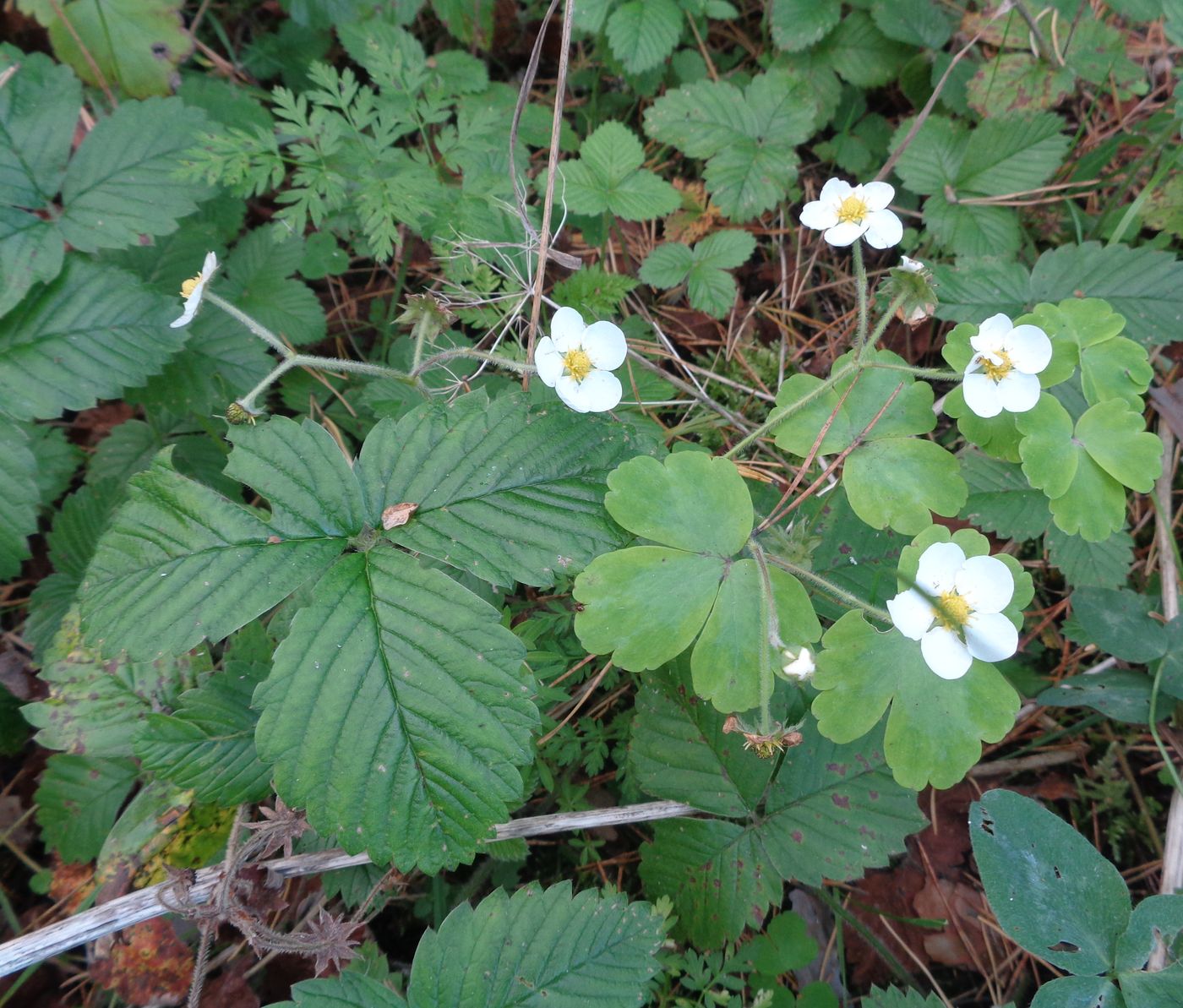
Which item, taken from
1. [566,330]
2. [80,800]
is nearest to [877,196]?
[566,330]

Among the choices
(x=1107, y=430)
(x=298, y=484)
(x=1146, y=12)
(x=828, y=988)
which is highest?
(x=298, y=484)

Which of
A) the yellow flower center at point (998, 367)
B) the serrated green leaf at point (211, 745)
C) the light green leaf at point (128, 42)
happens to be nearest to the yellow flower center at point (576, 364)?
the yellow flower center at point (998, 367)

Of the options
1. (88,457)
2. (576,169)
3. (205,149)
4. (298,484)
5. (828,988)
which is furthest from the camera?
(88,457)

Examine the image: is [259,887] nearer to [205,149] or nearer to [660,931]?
[660,931]

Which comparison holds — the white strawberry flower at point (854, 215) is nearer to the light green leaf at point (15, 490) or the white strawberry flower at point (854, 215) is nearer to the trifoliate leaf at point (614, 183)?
the trifoliate leaf at point (614, 183)

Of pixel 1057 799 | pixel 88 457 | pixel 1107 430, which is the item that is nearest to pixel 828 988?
pixel 1057 799

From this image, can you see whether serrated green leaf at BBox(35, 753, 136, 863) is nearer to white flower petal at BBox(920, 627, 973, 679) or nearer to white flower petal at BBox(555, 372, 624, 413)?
white flower petal at BBox(555, 372, 624, 413)

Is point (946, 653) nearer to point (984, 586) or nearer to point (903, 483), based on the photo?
point (984, 586)
